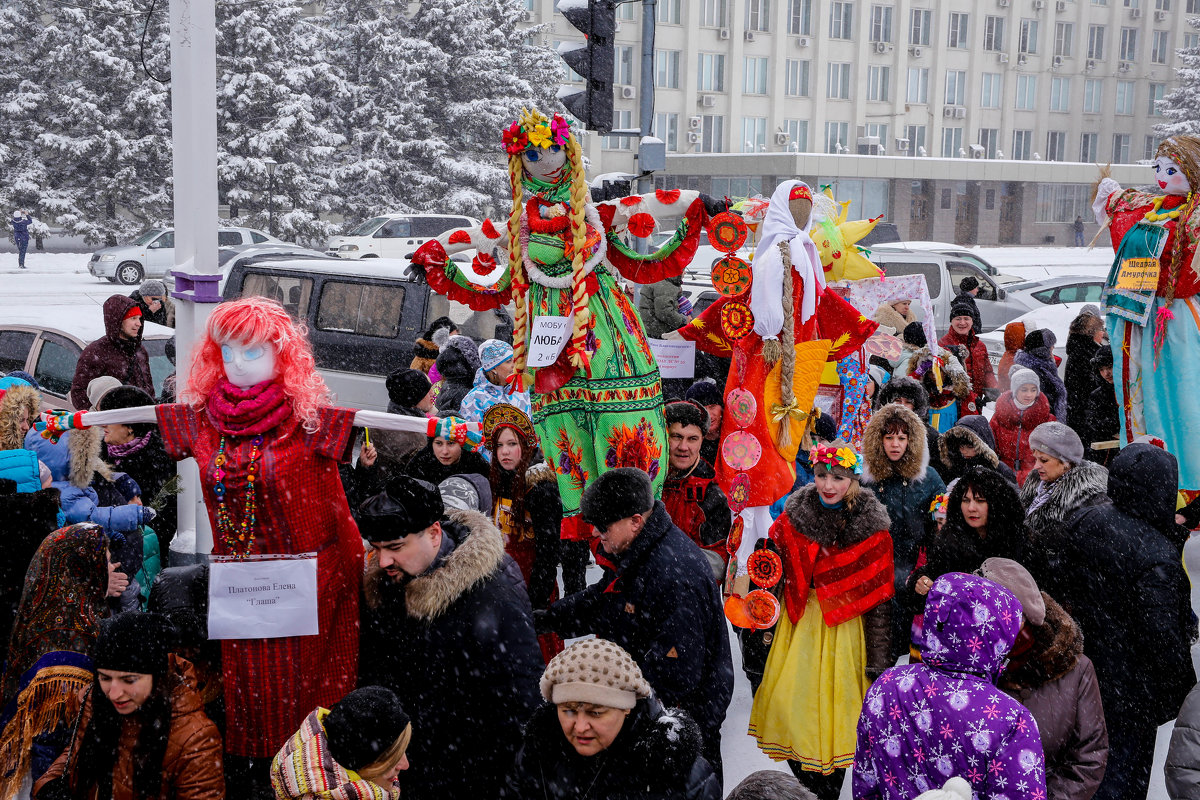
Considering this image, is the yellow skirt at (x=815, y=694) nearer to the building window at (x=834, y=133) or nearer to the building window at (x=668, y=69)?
the building window at (x=668, y=69)

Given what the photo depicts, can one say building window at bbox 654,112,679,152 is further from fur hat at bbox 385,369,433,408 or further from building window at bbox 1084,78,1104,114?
fur hat at bbox 385,369,433,408

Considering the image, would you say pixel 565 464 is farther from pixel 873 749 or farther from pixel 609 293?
pixel 873 749

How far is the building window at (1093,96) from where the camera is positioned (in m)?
50.8

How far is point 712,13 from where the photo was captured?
44.9 m

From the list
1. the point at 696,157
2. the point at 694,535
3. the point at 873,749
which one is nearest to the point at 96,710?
the point at 873,749

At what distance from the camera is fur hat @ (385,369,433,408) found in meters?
6.05

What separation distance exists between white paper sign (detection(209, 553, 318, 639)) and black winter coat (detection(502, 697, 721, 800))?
113 cm

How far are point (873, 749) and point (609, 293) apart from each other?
3.28m

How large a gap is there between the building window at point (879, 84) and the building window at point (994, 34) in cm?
480

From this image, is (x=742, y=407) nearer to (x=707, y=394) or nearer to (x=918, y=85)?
(x=707, y=394)

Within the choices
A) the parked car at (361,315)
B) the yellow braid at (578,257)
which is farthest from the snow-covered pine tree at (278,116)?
the yellow braid at (578,257)

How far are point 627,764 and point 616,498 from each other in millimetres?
977

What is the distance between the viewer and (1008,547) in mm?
4250

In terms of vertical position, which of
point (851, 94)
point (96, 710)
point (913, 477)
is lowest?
point (96, 710)
